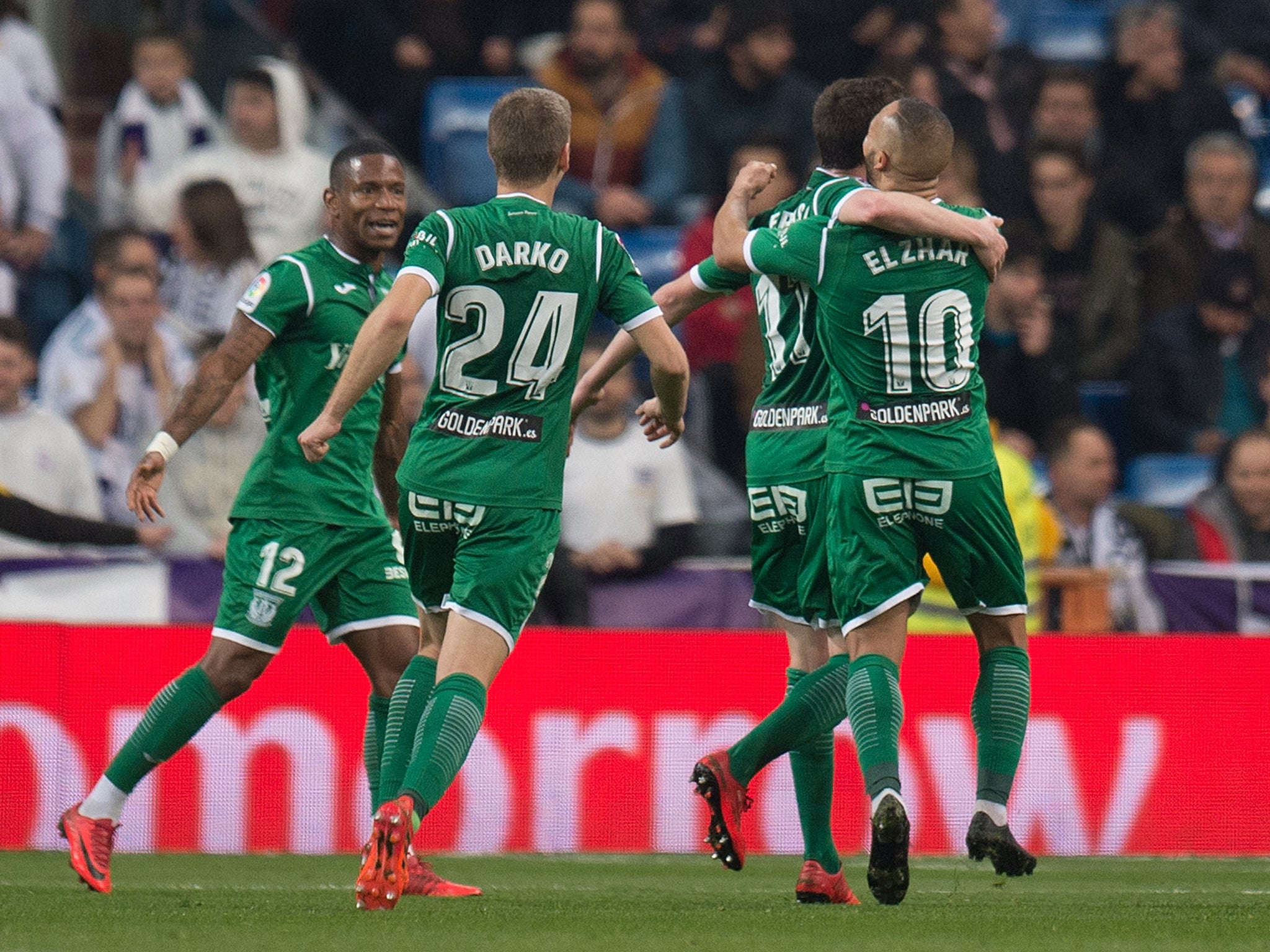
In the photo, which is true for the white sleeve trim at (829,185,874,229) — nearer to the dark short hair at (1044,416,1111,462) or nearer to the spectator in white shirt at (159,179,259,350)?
the dark short hair at (1044,416,1111,462)

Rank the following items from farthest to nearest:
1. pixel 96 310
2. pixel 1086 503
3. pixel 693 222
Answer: pixel 693 222, pixel 96 310, pixel 1086 503

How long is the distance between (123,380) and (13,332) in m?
0.86

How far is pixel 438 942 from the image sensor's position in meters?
4.95

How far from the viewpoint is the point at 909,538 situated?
592 centimetres

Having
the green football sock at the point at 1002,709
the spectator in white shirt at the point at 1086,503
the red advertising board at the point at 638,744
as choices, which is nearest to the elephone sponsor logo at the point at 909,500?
the green football sock at the point at 1002,709

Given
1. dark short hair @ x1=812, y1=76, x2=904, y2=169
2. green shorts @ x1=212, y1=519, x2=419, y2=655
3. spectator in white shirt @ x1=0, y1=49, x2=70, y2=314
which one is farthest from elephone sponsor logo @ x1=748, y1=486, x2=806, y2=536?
spectator in white shirt @ x1=0, y1=49, x2=70, y2=314

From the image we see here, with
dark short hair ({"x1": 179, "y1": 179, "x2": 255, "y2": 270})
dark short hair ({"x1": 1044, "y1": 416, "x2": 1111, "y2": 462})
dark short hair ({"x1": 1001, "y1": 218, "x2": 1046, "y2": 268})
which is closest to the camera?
dark short hair ({"x1": 1044, "y1": 416, "x2": 1111, "y2": 462})

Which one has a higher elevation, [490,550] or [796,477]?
[796,477]

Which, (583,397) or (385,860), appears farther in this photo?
(583,397)

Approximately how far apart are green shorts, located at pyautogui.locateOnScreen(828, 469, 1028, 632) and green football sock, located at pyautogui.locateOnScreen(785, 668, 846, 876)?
520 mm

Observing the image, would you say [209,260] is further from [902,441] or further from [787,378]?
[902,441]

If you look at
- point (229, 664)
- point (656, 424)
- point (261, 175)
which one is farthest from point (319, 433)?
point (261, 175)

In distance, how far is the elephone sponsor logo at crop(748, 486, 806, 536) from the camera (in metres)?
6.29

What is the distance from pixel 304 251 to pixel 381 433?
2.14 feet
